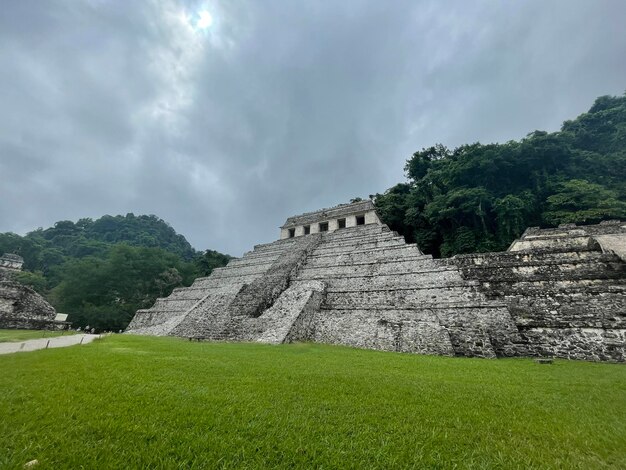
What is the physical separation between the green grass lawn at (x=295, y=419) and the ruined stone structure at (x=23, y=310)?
1095 cm

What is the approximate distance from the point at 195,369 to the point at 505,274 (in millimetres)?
12978

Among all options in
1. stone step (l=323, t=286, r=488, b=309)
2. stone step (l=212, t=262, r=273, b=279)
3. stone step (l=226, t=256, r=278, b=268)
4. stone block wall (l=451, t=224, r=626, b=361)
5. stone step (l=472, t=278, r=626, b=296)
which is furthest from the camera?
stone step (l=226, t=256, r=278, b=268)

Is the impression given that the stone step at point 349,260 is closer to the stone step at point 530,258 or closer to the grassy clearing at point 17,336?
the stone step at point 530,258

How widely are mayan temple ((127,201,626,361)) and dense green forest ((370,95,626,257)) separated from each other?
18.7 feet

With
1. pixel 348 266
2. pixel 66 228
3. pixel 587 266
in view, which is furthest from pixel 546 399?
pixel 66 228

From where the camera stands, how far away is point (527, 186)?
81.1 feet

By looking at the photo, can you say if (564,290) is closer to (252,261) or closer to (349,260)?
(349,260)

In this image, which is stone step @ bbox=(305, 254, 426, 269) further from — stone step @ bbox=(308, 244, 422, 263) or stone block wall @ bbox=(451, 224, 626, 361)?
stone block wall @ bbox=(451, 224, 626, 361)

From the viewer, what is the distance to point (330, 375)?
515 cm

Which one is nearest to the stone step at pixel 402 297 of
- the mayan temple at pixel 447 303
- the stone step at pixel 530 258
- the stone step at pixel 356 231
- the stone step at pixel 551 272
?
the mayan temple at pixel 447 303

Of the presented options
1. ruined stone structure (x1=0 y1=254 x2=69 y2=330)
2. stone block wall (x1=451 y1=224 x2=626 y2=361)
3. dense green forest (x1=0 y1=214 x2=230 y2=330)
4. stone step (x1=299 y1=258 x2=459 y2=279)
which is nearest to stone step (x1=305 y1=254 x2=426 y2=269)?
stone step (x1=299 y1=258 x2=459 y2=279)

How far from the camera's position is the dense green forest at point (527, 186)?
2111 cm

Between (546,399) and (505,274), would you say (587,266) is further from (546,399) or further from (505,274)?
(546,399)

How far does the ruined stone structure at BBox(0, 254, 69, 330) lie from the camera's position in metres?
12.8
